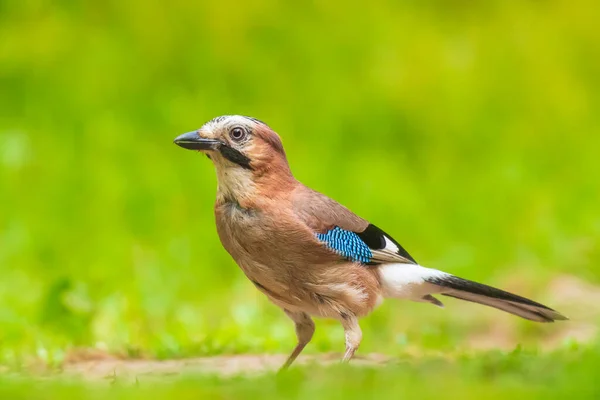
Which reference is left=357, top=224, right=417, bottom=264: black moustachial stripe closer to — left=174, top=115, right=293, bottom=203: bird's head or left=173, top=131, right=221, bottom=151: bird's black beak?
left=174, top=115, right=293, bottom=203: bird's head

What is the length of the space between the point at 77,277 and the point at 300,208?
4.39 m

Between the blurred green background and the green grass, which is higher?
the blurred green background

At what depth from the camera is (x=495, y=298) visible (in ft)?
18.5

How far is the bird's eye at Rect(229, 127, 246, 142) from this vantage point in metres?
5.22

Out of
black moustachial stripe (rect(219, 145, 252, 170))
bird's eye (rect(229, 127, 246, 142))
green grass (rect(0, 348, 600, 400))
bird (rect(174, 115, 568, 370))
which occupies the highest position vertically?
bird's eye (rect(229, 127, 246, 142))

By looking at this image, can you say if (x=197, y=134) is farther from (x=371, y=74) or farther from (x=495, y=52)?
(x=495, y=52)

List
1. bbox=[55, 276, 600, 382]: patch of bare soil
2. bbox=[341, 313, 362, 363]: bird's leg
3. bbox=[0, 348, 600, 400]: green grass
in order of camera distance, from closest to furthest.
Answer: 1. bbox=[0, 348, 600, 400]: green grass
2. bbox=[341, 313, 362, 363]: bird's leg
3. bbox=[55, 276, 600, 382]: patch of bare soil

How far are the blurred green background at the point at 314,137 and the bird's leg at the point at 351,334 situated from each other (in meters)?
2.95

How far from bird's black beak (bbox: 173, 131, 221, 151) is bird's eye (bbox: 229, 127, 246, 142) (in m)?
0.09

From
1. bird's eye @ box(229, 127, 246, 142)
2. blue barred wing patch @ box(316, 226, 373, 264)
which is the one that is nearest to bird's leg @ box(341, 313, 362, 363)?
blue barred wing patch @ box(316, 226, 373, 264)

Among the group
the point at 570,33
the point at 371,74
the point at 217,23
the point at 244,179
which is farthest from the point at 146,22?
the point at 244,179

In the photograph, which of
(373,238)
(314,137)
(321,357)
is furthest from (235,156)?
(314,137)

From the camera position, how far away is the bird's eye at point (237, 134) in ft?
17.1

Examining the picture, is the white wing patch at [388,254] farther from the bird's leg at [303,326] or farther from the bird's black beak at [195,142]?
the bird's black beak at [195,142]
